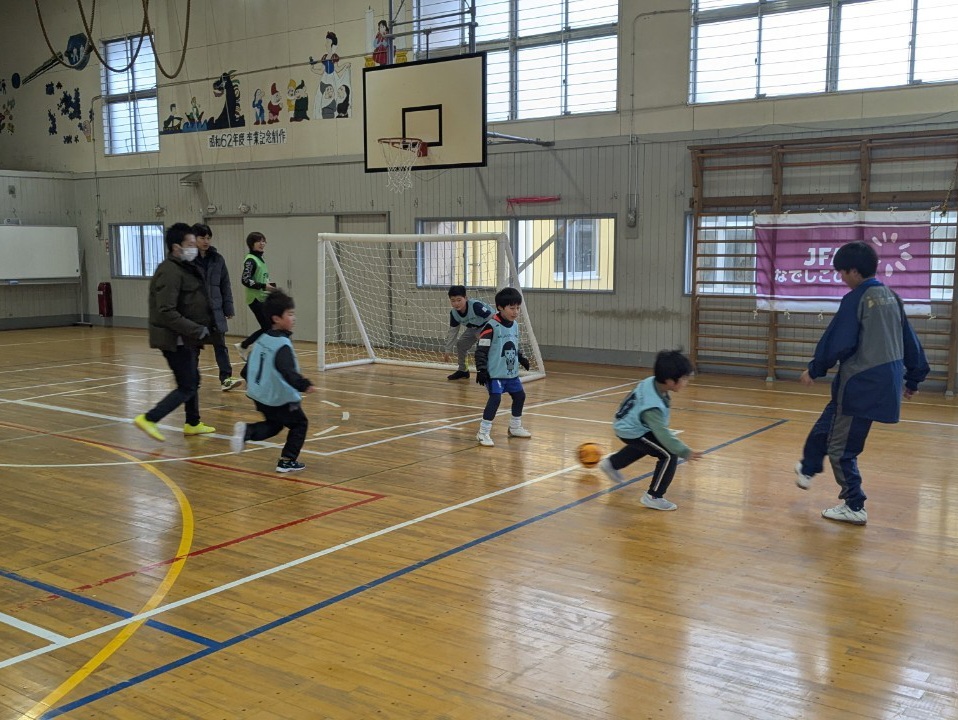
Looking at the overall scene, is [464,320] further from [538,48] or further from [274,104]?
[274,104]

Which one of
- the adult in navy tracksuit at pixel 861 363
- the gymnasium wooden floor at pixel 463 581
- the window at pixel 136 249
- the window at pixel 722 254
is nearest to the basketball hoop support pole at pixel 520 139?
the window at pixel 722 254

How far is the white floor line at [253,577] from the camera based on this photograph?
3.76 metres

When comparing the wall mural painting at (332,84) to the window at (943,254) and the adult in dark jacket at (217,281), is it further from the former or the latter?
the window at (943,254)

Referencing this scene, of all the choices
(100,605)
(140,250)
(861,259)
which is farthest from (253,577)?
(140,250)

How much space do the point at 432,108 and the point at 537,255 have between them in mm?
3019

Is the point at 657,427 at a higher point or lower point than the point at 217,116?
lower

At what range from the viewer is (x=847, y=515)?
18.0 ft

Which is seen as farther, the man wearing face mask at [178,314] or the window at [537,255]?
the window at [537,255]

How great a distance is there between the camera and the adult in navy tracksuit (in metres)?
5.21

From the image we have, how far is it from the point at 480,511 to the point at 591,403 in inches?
174

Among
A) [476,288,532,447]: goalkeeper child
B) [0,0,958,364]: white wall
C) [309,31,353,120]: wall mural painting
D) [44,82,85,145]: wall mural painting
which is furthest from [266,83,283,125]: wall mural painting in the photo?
[476,288,532,447]: goalkeeper child

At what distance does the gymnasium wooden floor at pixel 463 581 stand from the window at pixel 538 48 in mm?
6972

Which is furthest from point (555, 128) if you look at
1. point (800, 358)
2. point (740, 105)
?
point (800, 358)

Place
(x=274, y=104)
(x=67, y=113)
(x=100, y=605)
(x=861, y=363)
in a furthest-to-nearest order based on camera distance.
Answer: (x=67, y=113) → (x=274, y=104) → (x=861, y=363) → (x=100, y=605)
